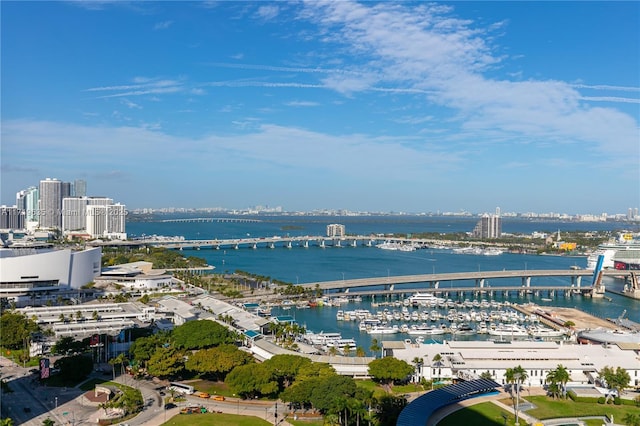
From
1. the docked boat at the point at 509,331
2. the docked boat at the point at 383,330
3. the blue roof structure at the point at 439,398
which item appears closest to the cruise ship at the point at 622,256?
the docked boat at the point at 509,331

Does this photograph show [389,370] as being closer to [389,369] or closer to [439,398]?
[389,369]

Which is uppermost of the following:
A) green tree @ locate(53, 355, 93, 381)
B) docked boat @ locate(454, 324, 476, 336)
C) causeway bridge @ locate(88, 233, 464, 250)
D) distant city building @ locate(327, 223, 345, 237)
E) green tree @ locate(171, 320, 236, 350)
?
distant city building @ locate(327, 223, 345, 237)

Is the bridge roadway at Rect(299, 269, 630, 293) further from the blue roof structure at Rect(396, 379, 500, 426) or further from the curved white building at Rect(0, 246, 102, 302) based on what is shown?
the blue roof structure at Rect(396, 379, 500, 426)

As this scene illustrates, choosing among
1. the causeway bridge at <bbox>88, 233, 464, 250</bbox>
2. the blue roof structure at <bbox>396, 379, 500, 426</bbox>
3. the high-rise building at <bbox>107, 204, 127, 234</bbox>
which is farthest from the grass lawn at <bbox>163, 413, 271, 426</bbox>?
the high-rise building at <bbox>107, 204, 127, 234</bbox>

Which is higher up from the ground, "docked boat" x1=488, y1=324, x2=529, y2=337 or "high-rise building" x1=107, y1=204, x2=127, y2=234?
"high-rise building" x1=107, y1=204, x2=127, y2=234

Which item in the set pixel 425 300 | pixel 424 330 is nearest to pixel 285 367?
pixel 424 330

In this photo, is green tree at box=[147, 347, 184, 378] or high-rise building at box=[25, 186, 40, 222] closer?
green tree at box=[147, 347, 184, 378]

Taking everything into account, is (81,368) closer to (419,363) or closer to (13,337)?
(13,337)

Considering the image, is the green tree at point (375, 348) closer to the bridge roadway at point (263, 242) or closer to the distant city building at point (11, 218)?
the bridge roadway at point (263, 242)
